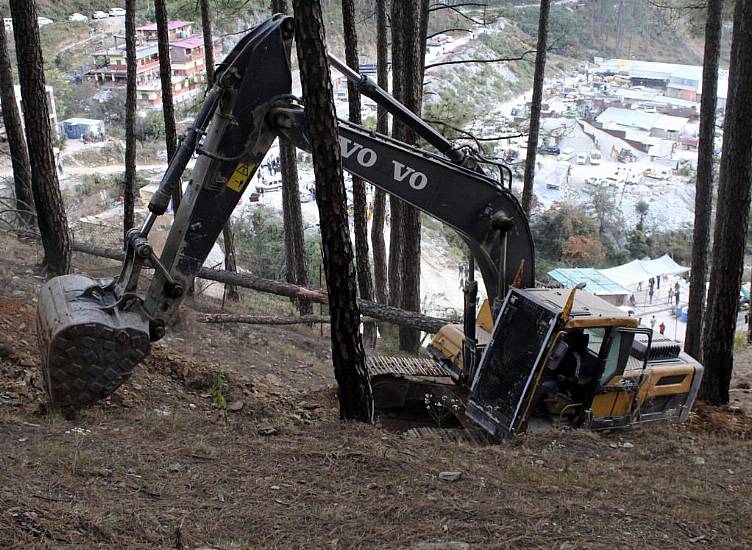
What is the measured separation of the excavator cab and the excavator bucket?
371 cm

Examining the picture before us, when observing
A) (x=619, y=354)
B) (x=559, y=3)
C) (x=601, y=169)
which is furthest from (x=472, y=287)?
(x=559, y=3)

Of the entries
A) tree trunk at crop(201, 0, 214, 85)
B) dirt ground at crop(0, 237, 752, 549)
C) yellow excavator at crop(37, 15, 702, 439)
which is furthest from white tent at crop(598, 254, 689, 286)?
yellow excavator at crop(37, 15, 702, 439)

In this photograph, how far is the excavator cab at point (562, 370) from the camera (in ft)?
25.6

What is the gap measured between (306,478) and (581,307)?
3.75m

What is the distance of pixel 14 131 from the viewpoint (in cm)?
1463

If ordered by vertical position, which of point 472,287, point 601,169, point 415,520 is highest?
point 472,287

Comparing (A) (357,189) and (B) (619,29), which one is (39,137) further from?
(B) (619,29)

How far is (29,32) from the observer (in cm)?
1012

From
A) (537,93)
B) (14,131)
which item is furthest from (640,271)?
(14,131)

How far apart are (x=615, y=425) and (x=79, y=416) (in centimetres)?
578

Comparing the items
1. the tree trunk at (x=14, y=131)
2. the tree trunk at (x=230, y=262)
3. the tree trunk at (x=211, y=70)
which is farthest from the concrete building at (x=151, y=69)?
the tree trunk at (x=14, y=131)

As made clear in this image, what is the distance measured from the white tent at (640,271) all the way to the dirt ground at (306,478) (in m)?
25.6

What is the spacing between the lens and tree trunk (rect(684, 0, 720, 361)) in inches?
520

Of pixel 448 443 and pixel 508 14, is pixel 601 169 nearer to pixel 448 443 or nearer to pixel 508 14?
pixel 508 14
